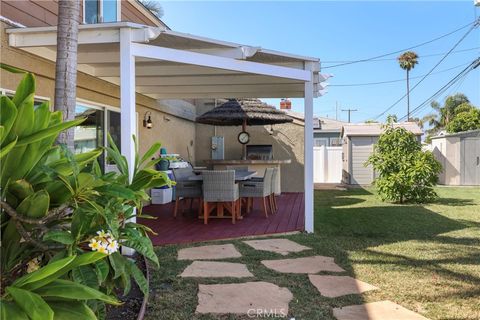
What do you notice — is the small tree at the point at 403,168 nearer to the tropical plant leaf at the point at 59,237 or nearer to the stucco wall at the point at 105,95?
the stucco wall at the point at 105,95

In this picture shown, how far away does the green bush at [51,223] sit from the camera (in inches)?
64.7

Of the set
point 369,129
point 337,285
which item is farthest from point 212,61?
point 369,129

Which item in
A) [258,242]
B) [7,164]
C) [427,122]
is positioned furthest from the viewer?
[427,122]

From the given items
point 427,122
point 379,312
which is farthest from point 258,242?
point 427,122

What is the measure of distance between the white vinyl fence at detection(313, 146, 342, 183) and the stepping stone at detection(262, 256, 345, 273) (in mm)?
12947

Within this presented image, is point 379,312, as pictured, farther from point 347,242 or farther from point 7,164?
point 7,164

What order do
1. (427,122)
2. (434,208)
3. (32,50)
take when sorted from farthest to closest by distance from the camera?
1. (427,122)
2. (434,208)
3. (32,50)

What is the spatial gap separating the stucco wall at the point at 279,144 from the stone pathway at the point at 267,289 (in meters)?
6.97

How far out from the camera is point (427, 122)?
38031mm

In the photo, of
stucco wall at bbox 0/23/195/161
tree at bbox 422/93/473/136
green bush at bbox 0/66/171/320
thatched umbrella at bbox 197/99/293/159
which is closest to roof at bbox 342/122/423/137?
thatched umbrella at bbox 197/99/293/159

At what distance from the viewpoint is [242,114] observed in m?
9.64

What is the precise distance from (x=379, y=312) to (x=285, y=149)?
926cm

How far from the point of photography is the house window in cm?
624

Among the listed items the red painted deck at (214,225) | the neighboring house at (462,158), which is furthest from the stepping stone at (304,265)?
the neighboring house at (462,158)
